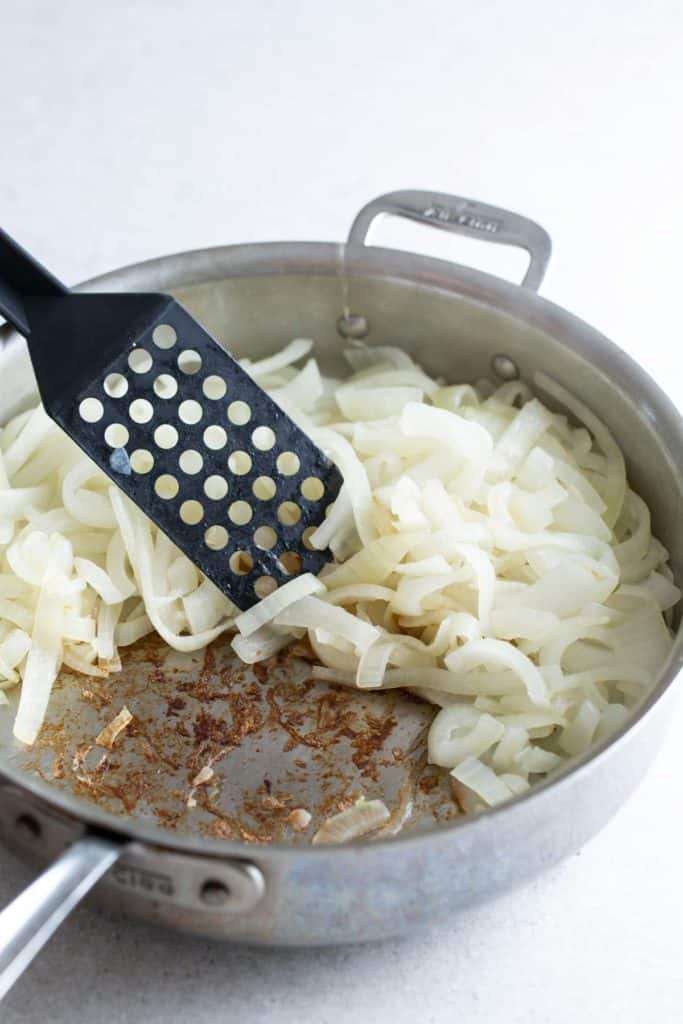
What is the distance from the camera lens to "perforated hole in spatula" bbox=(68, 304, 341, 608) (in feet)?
5.33

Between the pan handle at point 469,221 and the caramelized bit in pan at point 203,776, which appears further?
the pan handle at point 469,221

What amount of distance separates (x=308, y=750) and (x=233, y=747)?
90 mm

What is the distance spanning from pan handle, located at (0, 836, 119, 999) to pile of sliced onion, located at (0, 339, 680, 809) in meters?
0.40

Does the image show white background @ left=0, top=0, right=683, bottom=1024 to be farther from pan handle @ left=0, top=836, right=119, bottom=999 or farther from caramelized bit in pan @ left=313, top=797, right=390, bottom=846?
pan handle @ left=0, top=836, right=119, bottom=999

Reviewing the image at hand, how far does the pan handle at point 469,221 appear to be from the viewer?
188cm

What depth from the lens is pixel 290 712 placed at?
165 centimetres

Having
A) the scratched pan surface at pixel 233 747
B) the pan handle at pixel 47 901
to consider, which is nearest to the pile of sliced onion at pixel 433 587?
the scratched pan surface at pixel 233 747

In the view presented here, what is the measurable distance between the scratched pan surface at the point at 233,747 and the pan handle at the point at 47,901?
0.92 feet

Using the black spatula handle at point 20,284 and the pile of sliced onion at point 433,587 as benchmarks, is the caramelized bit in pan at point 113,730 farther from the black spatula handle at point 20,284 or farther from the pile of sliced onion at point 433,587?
the black spatula handle at point 20,284

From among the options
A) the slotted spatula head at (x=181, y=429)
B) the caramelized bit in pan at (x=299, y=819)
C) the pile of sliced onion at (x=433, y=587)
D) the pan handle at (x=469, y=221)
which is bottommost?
the caramelized bit in pan at (x=299, y=819)

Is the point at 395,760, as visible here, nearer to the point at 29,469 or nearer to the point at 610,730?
the point at 610,730

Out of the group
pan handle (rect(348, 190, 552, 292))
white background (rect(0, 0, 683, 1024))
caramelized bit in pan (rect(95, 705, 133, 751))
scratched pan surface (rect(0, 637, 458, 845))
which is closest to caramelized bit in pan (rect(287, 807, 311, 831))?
scratched pan surface (rect(0, 637, 458, 845))

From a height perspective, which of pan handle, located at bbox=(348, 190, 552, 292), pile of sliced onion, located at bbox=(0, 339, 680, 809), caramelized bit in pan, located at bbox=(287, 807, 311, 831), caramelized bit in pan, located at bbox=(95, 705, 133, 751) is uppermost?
pan handle, located at bbox=(348, 190, 552, 292)

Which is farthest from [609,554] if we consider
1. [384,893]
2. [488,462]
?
[384,893]
